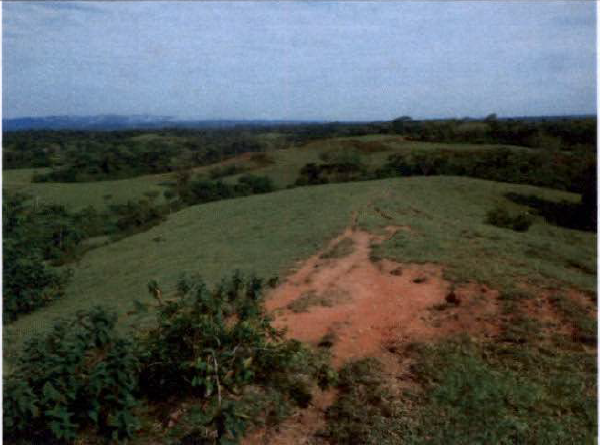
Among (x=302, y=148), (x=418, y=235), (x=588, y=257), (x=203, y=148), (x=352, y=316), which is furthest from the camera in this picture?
(x=203, y=148)

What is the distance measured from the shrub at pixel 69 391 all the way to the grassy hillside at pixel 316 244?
2.91 m

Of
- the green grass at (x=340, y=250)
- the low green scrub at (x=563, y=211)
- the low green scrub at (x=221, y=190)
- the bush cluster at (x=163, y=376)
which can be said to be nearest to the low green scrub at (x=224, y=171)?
the low green scrub at (x=221, y=190)

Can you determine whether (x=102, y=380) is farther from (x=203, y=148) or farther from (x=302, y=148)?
(x=203, y=148)

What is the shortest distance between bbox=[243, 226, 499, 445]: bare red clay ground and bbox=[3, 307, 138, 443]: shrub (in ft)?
3.37

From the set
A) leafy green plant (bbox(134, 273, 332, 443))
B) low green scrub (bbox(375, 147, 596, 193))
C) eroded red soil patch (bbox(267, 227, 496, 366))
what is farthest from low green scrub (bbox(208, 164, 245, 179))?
leafy green plant (bbox(134, 273, 332, 443))

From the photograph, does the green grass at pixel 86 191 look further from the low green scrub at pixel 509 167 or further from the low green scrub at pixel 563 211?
the low green scrub at pixel 563 211

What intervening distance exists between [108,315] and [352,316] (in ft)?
9.11

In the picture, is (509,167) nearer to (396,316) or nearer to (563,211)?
(563,211)

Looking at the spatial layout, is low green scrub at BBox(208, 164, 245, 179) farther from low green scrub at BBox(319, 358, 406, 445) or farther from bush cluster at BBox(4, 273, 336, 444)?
low green scrub at BBox(319, 358, 406, 445)

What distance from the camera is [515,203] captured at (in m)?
17.3

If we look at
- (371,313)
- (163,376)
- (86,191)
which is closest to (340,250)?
(371,313)

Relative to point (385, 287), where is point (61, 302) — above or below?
below

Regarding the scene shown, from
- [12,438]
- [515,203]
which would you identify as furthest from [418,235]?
[515,203]

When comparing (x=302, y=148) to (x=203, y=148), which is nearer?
(x=302, y=148)
